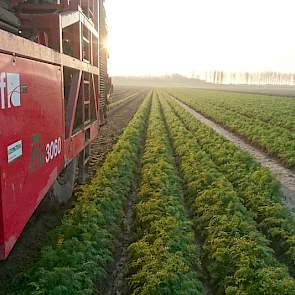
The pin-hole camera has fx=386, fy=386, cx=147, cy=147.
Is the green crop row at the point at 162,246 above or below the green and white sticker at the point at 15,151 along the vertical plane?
below

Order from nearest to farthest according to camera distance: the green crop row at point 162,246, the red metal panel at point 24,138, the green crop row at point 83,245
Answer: the red metal panel at point 24,138 → the green crop row at point 83,245 → the green crop row at point 162,246

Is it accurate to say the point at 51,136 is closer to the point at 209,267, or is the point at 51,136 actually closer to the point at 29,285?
the point at 29,285

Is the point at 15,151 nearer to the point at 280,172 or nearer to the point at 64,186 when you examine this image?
the point at 64,186

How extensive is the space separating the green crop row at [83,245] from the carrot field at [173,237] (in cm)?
1

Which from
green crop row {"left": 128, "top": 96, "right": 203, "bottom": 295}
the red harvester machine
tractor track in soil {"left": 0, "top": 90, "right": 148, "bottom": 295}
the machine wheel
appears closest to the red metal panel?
the red harvester machine

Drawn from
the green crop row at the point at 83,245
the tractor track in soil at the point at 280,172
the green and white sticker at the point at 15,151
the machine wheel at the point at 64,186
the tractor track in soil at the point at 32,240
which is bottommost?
the tractor track in soil at the point at 280,172

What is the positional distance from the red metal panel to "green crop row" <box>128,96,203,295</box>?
183 cm

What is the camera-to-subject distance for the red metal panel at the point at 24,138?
2.92 meters

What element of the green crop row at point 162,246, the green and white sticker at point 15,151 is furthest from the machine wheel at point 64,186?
the green and white sticker at point 15,151

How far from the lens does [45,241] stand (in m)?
6.05

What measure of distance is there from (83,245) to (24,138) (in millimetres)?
2626

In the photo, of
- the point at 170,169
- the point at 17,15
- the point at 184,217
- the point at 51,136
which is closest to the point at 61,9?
the point at 17,15

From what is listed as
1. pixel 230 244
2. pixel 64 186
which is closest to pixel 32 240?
pixel 64 186

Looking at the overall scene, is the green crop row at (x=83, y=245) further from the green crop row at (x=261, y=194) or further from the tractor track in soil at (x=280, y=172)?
the tractor track in soil at (x=280, y=172)
